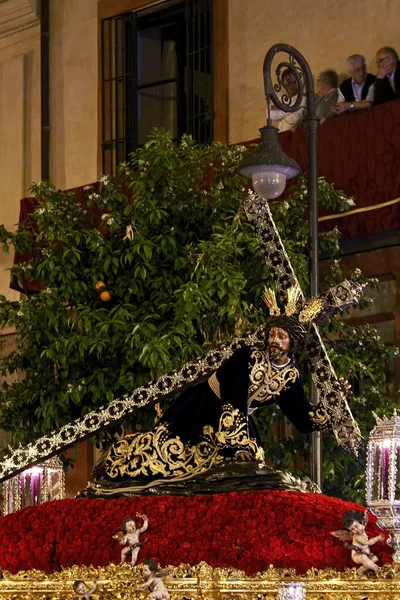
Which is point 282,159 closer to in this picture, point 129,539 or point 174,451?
point 174,451

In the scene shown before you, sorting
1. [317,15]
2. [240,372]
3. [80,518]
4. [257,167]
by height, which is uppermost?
[317,15]

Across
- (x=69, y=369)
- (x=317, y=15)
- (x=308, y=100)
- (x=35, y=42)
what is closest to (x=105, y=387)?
(x=69, y=369)

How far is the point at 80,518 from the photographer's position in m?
9.76

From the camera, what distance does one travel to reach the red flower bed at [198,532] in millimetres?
8977

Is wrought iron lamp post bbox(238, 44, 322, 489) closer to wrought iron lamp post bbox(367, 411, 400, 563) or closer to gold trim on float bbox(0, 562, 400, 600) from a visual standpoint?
wrought iron lamp post bbox(367, 411, 400, 563)

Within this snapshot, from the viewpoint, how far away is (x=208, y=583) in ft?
29.2

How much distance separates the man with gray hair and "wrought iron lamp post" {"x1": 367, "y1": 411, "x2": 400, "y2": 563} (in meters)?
8.10

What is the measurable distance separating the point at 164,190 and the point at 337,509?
18.6 feet

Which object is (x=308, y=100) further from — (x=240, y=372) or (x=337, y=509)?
(x=337, y=509)

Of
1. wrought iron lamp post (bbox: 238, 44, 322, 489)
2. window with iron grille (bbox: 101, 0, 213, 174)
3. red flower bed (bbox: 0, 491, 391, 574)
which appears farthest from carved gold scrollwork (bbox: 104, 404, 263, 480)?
window with iron grille (bbox: 101, 0, 213, 174)

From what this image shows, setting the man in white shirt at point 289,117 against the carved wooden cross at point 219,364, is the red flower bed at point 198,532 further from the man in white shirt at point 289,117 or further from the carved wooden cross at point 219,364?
the man in white shirt at point 289,117

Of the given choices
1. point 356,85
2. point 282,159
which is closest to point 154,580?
point 282,159

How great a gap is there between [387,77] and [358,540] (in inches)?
349

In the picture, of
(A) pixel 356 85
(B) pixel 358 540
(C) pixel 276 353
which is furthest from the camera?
(A) pixel 356 85
